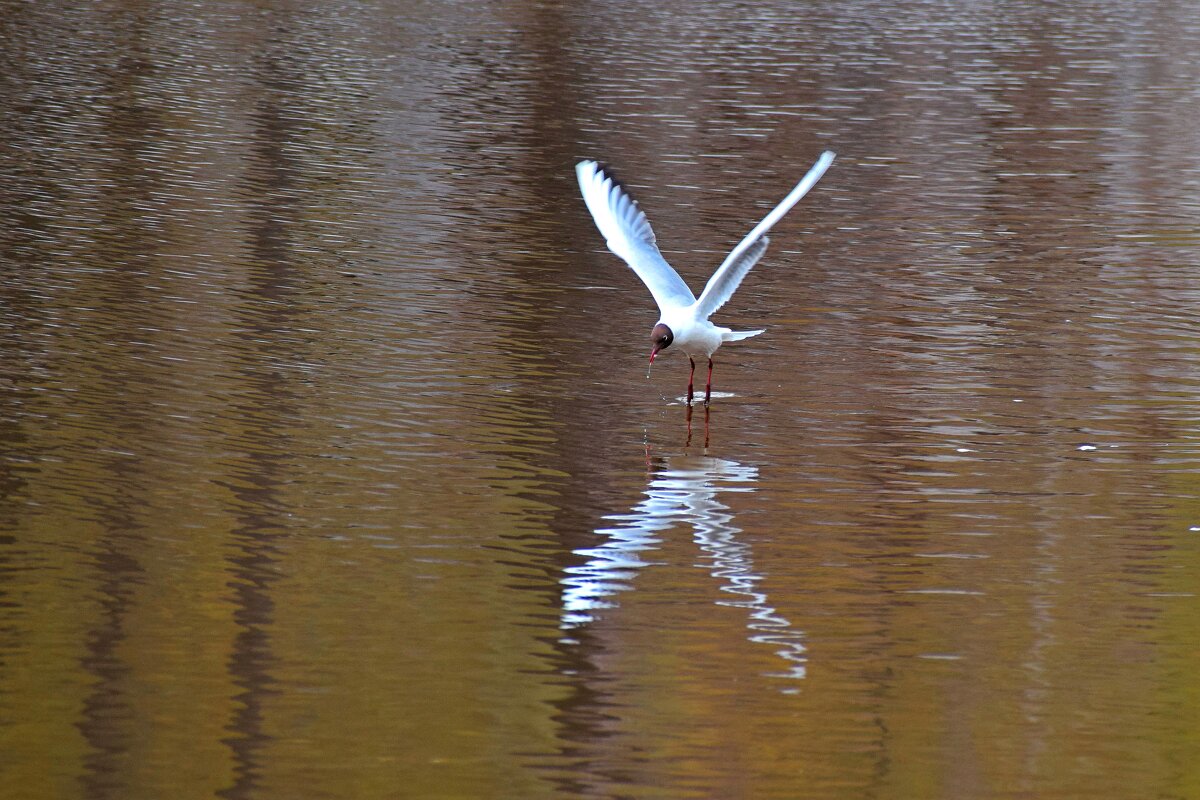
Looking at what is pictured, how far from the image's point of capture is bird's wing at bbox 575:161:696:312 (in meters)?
9.11

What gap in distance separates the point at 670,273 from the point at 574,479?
1.84 metres

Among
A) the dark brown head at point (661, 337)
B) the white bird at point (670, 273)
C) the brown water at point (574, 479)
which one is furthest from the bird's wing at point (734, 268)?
the brown water at point (574, 479)

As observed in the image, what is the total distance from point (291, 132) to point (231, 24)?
10796 millimetres

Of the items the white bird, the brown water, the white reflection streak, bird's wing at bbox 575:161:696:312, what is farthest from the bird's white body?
the white reflection streak

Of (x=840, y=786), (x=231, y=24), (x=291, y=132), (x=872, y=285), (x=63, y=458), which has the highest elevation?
(x=231, y=24)

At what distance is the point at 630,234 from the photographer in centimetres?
945

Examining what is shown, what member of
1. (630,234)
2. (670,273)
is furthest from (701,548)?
(630,234)

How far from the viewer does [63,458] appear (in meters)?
7.63

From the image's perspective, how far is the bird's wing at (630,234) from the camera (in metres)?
9.11

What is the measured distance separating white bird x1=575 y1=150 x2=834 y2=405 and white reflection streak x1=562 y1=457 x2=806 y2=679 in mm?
859

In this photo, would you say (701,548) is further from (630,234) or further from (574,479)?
(630,234)

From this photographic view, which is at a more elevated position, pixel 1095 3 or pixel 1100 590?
pixel 1095 3

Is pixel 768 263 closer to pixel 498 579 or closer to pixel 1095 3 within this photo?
pixel 498 579

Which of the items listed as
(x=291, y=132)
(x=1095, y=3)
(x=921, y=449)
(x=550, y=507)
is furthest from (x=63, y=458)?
(x=1095, y=3)
